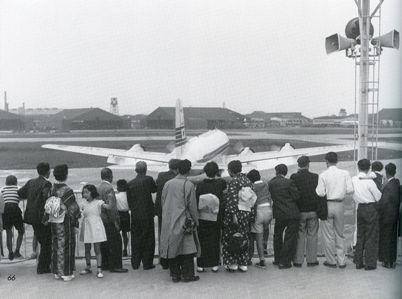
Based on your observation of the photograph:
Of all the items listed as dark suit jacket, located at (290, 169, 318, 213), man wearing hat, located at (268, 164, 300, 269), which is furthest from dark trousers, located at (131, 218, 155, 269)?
dark suit jacket, located at (290, 169, 318, 213)

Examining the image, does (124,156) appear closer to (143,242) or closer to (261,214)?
(143,242)

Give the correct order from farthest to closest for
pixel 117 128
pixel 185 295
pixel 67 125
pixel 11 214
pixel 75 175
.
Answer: pixel 117 128, pixel 67 125, pixel 75 175, pixel 11 214, pixel 185 295

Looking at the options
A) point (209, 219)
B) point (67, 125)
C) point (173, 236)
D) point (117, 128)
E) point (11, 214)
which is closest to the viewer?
point (173, 236)

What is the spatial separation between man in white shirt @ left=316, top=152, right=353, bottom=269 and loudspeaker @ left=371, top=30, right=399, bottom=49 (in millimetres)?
2229

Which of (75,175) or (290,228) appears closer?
(290,228)

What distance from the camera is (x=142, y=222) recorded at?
6.28 meters

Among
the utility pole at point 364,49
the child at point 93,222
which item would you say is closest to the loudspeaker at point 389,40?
the utility pole at point 364,49

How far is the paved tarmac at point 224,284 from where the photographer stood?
5.16m

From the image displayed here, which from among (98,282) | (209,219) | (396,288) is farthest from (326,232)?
(98,282)

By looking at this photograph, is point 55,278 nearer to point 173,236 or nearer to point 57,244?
point 57,244

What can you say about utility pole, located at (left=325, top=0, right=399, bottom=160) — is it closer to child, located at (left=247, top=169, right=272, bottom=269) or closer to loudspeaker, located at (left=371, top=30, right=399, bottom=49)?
loudspeaker, located at (left=371, top=30, right=399, bottom=49)

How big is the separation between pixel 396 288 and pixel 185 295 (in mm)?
2678

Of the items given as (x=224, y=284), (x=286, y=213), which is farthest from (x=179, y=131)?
(x=224, y=284)

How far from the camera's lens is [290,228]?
621 centimetres
